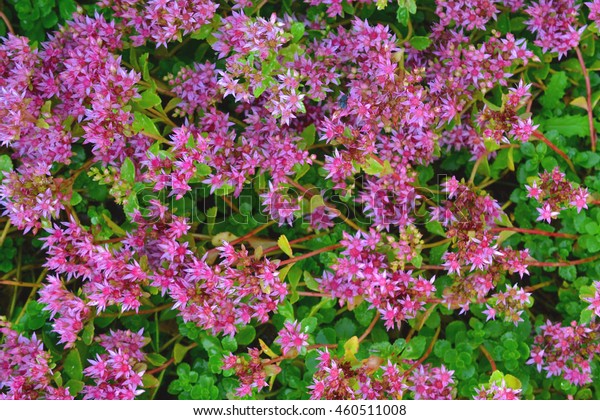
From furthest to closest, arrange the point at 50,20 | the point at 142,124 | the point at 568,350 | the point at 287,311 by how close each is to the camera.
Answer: the point at 50,20
the point at 568,350
the point at 287,311
the point at 142,124

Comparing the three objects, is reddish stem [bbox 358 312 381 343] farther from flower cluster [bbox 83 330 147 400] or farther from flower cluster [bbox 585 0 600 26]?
flower cluster [bbox 585 0 600 26]

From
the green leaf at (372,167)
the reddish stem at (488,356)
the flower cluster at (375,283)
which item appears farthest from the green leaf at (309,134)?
the reddish stem at (488,356)

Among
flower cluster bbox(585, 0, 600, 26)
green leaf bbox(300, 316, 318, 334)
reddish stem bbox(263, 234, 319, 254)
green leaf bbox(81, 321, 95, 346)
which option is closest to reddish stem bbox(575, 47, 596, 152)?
flower cluster bbox(585, 0, 600, 26)

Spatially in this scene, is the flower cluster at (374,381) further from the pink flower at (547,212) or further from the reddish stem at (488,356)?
the pink flower at (547,212)

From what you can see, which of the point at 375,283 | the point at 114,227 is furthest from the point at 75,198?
the point at 375,283

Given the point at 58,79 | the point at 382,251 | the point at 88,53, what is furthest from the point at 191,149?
the point at 382,251

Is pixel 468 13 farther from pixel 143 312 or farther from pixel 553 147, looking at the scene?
pixel 143 312

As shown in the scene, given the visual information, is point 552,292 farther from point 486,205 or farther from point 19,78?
point 19,78
